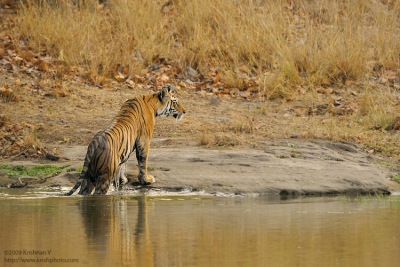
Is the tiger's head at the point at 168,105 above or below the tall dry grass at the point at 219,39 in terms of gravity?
below

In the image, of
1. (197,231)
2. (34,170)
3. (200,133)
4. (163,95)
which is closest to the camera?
(197,231)

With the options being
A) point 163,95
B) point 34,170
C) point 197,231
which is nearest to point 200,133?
point 163,95

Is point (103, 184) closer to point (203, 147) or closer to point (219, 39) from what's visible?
point (203, 147)

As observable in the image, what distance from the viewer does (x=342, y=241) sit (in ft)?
25.3

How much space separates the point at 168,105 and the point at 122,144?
1560mm

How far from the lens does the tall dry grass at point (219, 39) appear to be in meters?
17.5

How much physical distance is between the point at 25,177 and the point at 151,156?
171 cm

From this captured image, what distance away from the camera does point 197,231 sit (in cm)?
820

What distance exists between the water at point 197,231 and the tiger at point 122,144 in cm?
26

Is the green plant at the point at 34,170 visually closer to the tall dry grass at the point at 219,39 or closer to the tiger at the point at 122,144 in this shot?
the tiger at the point at 122,144

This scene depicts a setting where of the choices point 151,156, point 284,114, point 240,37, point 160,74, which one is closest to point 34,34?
point 160,74

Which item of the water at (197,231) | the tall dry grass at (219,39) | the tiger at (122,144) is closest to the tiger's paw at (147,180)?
the tiger at (122,144)

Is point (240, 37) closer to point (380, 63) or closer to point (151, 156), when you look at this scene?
point (380, 63)

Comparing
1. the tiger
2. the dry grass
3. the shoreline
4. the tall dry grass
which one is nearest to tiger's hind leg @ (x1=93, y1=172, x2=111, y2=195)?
the tiger
